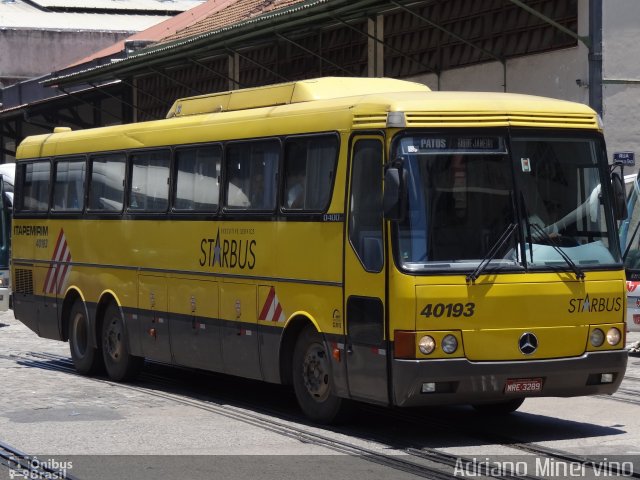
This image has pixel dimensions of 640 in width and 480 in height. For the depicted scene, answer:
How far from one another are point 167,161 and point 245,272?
7.49ft

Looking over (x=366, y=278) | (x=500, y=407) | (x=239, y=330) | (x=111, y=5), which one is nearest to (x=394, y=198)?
(x=366, y=278)

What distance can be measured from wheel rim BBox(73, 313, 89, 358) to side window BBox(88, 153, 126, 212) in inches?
53.1

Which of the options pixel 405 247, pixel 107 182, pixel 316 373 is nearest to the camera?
pixel 405 247

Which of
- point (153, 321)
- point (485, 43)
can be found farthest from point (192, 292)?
point (485, 43)

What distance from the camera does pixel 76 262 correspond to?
1688 centimetres

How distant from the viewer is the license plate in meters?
11.0

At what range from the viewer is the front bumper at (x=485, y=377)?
1071 centimetres

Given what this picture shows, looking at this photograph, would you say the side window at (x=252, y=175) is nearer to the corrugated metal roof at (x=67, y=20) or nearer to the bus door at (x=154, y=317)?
the bus door at (x=154, y=317)

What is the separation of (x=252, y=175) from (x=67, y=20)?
5082 centimetres

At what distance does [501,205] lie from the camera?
11.1 meters

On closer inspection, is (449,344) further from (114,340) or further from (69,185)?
(69,185)

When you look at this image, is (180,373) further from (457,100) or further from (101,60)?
(101,60)

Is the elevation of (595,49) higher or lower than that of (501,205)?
higher

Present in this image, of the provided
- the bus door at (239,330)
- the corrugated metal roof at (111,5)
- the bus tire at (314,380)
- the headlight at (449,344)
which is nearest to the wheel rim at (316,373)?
the bus tire at (314,380)
